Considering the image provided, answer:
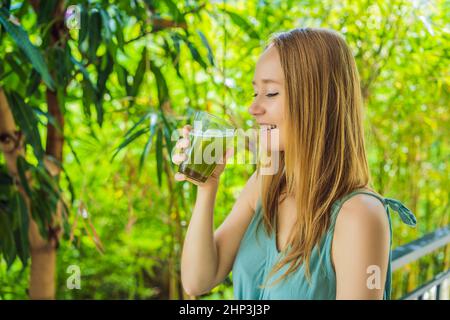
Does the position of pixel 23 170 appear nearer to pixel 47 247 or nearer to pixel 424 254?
pixel 47 247

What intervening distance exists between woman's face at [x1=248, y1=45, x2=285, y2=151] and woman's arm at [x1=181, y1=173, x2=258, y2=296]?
0.14m

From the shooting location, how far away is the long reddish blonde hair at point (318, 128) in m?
0.85

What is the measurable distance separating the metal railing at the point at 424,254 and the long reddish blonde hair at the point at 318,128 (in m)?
0.44

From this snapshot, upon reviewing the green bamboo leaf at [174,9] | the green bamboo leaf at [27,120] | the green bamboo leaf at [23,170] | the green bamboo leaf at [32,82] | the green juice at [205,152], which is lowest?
the green bamboo leaf at [23,170]

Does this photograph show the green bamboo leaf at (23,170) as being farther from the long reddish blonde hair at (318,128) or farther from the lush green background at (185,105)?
the long reddish blonde hair at (318,128)

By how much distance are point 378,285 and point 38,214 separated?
2.90 ft

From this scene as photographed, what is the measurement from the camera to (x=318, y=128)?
0.86 m

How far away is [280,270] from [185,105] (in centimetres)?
108

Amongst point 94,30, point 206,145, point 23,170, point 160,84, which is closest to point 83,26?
point 94,30

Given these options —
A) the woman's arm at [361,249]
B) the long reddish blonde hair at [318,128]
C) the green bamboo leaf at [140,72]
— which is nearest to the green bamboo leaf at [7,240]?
the green bamboo leaf at [140,72]

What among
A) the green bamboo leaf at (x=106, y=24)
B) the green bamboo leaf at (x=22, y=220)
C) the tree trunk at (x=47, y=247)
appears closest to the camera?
the green bamboo leaf at (x=106, y=24)

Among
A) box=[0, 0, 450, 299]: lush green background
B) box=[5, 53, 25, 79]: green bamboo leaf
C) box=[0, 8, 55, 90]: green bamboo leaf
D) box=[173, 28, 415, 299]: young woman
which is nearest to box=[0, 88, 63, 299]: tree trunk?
box=[0, 0, 450, 299]: lush green background
